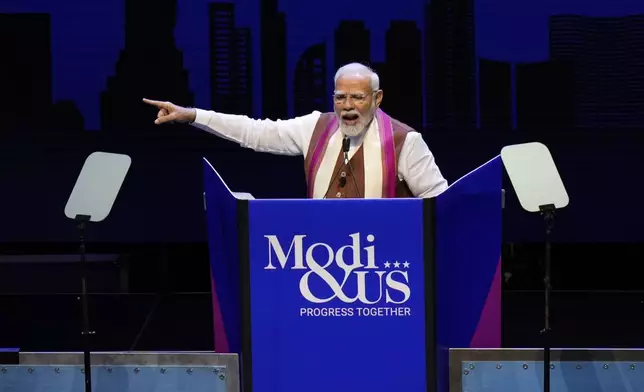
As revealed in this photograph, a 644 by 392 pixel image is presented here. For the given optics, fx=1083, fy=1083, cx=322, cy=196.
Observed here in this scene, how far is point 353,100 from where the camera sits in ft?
9.51

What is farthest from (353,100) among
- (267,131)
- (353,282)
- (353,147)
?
(353,282)

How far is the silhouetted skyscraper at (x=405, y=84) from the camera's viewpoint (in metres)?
5.30

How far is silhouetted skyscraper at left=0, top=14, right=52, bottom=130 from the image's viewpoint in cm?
537

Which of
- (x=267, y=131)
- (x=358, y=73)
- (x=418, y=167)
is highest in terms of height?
(x=358, y=73)

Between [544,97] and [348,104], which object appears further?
[544,97]

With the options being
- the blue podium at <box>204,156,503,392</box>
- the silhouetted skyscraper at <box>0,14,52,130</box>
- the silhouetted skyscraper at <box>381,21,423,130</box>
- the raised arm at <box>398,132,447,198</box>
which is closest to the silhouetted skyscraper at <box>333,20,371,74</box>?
the silhouetted skyscraper at <box>381,21,423,130</box>

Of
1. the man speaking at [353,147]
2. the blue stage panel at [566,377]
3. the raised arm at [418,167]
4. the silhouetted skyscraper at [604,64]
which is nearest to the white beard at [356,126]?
the man speaking at [353,147]

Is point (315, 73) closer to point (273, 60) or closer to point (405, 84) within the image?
point (273, 60)

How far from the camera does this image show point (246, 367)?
2486 mm

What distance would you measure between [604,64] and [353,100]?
271 centimetres

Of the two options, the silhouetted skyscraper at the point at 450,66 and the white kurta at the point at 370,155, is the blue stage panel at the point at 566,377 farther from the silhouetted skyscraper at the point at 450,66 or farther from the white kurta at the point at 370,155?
the silhouetted skyscraper at the point at 450,66

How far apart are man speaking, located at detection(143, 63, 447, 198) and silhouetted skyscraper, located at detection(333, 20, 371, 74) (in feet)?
7.07

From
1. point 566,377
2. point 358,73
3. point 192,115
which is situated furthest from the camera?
point 192,115

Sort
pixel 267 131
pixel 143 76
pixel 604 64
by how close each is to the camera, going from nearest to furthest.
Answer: pixel 267 131 → pixel 604 64 → pixel 143 76
